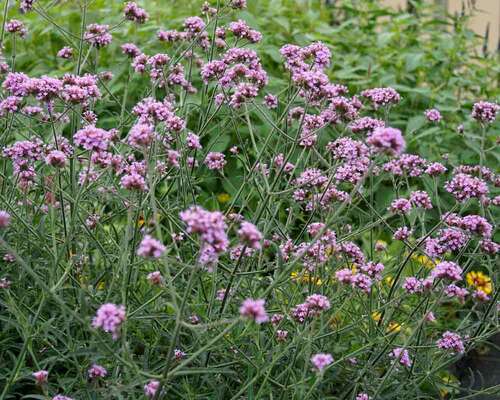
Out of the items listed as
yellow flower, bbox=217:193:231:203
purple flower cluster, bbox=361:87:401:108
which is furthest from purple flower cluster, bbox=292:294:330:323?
yellow flower, bbox=217:193:231:203

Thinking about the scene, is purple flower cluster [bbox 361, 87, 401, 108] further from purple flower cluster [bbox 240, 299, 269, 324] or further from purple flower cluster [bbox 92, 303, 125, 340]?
purple flower cluster [bbox 92, 303, 125, 340]

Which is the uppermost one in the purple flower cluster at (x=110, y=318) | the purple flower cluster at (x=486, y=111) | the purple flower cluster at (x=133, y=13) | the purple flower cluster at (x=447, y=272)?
the purple flower cluster at (x=133, y=13)

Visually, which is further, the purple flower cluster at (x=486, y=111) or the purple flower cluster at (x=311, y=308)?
the purple flower cluster at (x=486, y=111)

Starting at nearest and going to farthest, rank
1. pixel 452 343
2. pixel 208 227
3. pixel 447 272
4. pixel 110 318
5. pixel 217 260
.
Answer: pixel 208 227 < pixel 110 318 < pixel 217 260 < pixel 447 272 < pixel 452 343

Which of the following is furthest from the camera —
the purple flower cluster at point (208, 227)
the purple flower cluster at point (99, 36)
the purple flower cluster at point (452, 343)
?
the purple flower cluster at point (99, 36)

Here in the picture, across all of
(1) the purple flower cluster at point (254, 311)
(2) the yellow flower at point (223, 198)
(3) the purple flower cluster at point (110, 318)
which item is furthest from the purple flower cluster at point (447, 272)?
(2) the yellow flower at point (223, 198)

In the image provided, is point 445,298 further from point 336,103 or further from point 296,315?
point 336,103

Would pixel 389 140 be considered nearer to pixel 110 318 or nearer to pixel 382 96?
pixel 110 318

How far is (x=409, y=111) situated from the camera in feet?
17.6

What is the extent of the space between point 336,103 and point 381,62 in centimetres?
320

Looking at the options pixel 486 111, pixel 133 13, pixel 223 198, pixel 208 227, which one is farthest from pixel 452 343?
pixel 223 198

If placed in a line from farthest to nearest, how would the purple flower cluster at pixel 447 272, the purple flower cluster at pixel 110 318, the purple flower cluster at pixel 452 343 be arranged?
1. the purple flower cluster at pixel 452 343
2. the purple flower cluster at pixel 447 272
3. the purple flower cluster at pixel 110 318

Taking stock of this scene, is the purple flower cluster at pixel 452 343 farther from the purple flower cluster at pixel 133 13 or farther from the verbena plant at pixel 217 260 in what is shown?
the purple flower cluster at pixel 133 13

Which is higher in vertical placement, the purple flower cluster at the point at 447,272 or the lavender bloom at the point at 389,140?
the lavender bloom at the point at 389,140
